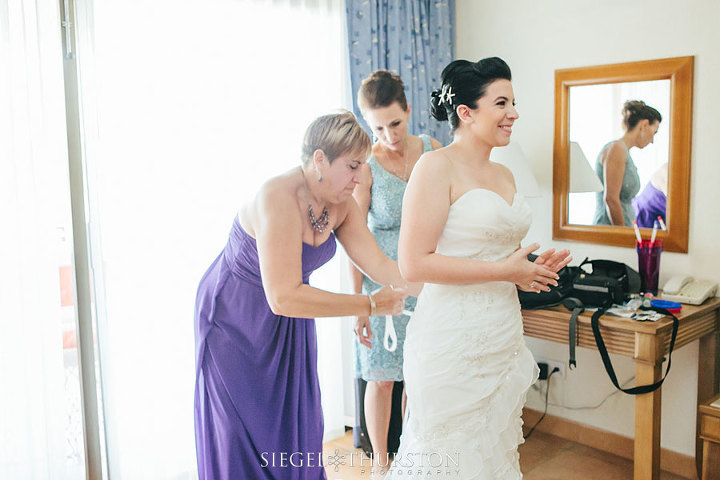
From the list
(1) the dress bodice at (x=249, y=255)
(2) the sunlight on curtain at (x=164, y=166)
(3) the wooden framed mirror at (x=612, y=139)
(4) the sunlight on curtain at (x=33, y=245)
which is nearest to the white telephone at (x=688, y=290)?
(3) the wooden framed mirror at (x=612, y=139)

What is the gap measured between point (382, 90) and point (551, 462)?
1882mm

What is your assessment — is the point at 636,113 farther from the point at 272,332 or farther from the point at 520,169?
the point at 272,332

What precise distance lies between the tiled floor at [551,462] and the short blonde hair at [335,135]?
1.64m

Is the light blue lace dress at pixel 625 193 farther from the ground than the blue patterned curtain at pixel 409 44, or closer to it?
closer to it

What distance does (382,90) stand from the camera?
2574 millimetres

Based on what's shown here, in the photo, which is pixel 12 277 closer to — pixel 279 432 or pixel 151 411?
pixel 151 411

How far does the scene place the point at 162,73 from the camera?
2555mm

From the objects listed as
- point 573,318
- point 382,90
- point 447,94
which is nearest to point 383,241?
point 382,90

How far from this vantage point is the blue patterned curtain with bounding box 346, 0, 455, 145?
10.5 ft

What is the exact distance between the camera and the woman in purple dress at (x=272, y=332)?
5.76ft

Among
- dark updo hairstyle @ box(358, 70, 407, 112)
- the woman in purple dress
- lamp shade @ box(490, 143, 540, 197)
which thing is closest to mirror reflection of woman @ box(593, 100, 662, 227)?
lamp shade @ box(490, 143, 540, 197)

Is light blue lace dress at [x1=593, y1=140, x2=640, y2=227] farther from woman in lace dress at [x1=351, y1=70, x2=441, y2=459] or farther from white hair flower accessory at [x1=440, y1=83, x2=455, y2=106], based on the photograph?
white hair flower accessory at [x1=440, y1=83, x2=455, y2=106]

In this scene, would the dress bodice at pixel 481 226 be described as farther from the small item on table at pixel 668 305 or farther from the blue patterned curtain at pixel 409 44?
the blue patterned curtain at pixel 409 44

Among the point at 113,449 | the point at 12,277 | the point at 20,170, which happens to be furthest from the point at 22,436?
the point at 20,170
